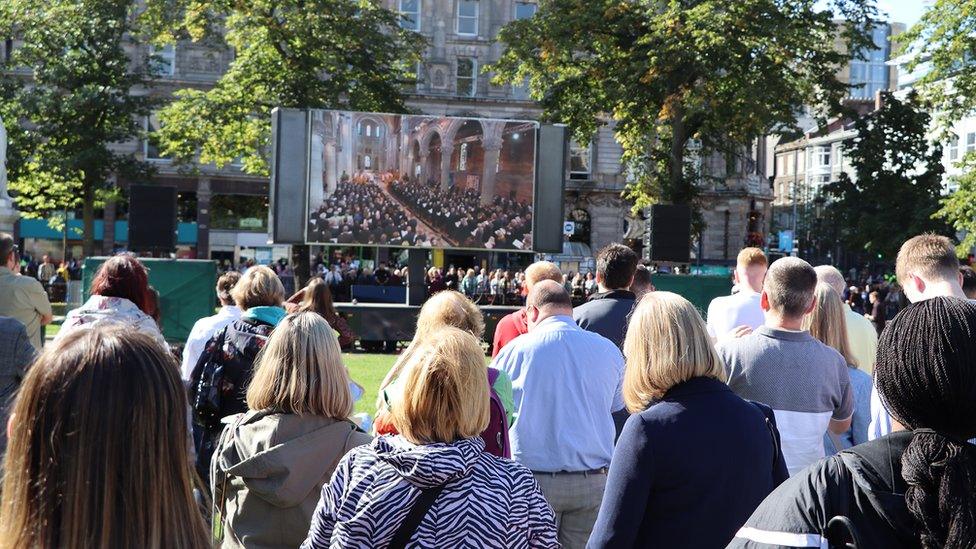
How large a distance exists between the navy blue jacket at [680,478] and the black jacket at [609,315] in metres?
3.27

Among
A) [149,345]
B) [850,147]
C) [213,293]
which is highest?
[850,147]

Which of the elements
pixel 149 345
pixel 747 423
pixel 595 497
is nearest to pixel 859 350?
pixel 595 497

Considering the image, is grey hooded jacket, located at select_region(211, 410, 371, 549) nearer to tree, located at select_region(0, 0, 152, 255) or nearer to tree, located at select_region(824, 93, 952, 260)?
tree, located at select_region(824, 93, 952, 260)

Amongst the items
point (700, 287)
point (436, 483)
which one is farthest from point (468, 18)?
point (436, 483)

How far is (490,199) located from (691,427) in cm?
2137

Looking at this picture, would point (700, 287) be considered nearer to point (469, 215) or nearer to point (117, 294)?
point (469, 215)

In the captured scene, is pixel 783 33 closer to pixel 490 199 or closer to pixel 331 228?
pixel 490 199

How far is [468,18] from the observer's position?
2245 inches

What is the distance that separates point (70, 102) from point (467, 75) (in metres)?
22.6

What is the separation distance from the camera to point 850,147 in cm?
4003

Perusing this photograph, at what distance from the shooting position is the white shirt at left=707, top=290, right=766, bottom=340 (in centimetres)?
734

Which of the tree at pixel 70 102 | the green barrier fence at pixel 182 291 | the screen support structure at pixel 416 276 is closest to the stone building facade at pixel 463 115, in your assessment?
the tree at pixel 70 102

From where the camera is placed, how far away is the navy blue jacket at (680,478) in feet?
12.8

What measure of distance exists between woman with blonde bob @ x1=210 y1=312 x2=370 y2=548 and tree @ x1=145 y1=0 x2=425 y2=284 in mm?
27605
